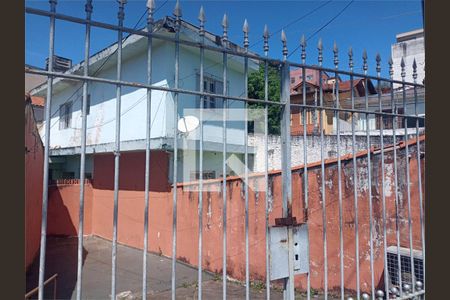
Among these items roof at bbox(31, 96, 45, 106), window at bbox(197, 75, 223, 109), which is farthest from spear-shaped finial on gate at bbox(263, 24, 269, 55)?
roof at bbox(31, 96, 45, 106)

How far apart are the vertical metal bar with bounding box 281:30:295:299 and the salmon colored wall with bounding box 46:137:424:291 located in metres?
0.98

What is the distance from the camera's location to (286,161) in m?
2.20

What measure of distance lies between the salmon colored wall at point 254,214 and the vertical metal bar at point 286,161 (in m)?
0.98

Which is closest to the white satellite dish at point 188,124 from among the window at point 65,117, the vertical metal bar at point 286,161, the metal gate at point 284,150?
the metal gate at point 284,150

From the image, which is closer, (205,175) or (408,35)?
(205,175)

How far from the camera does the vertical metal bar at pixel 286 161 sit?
2.12 meters

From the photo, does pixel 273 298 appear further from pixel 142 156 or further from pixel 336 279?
pixel 142 156

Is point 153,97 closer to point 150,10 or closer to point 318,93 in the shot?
point 318,93

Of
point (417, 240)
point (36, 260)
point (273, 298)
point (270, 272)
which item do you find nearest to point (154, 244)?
point (36, 260)

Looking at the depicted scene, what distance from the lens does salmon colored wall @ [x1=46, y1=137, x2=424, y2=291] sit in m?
4.65

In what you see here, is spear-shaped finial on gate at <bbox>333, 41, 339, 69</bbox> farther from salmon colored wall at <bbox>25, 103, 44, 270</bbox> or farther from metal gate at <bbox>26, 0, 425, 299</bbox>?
salmon colored wall at <bbox>25, 103, 44, 270</bbox>

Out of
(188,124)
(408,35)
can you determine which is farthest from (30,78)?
(408,35)

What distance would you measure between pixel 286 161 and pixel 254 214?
4.27 meters

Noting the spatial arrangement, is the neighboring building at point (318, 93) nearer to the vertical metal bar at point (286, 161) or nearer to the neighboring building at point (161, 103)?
the vertical metal bar at point (286, 161)
